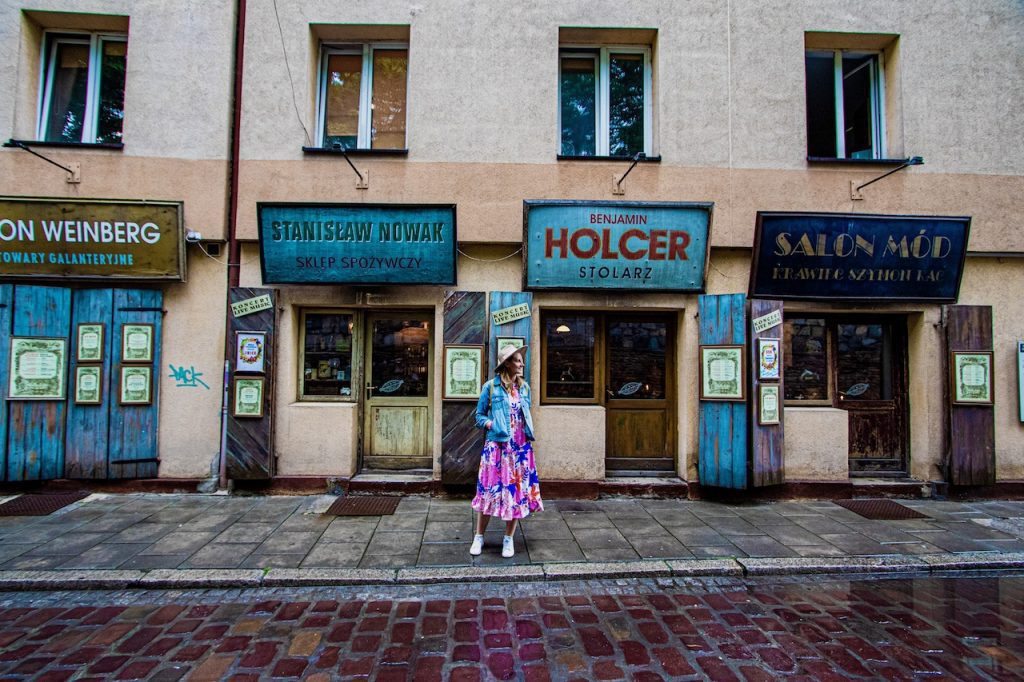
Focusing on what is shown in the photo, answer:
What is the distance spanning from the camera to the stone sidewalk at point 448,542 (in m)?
4.22

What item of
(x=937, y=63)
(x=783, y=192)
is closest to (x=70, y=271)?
(x=783, y=192)

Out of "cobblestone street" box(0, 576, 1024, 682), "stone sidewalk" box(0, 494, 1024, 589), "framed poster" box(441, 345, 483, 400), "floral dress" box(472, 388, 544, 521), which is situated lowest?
"cobblestone street" box(0, 576, 1024, 682)

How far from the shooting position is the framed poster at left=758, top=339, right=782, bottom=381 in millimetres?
6246

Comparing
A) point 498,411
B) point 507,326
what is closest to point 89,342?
point 507,326

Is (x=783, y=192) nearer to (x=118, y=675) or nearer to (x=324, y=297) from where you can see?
(x=324, y=297)

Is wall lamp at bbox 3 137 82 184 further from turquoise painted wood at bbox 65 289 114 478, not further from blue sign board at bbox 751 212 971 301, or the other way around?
blue sign board at bbox 751 212 971 301

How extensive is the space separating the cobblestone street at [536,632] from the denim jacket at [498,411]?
1.31 meters

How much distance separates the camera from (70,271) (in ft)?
20.4

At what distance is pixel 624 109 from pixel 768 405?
4585mm

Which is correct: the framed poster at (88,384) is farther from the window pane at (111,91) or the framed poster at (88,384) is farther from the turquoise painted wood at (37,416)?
the window pane at (111,91)

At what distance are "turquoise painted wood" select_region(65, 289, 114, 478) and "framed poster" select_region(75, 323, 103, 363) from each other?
3 cm

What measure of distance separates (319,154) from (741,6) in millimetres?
6124

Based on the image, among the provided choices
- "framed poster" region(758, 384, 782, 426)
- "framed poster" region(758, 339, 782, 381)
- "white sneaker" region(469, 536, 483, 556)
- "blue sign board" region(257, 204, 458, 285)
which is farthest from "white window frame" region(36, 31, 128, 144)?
"framed poster" region(758, 384, 782, 426)

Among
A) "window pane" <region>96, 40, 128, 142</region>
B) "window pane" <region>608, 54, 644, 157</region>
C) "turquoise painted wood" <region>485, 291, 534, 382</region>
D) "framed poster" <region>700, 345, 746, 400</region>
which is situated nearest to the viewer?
"framed poster" <region>700, 345, 746, 400</region>
